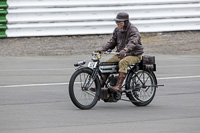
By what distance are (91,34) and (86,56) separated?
6.93 ft

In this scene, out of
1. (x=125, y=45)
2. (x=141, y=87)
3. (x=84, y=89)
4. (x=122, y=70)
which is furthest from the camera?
Result: (x=141, y=87)

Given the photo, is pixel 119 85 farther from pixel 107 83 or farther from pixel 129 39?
pixel 129 39

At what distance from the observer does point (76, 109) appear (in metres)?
9.89

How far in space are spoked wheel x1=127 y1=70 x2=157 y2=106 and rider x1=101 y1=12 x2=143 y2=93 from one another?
0.94 feet

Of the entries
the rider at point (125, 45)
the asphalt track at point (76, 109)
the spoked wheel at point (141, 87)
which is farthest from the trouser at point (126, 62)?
the asphalt track at point (76, 109)

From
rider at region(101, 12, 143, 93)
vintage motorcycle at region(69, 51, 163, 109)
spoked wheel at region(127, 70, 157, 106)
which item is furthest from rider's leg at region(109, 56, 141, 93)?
spoked wheel at region(127, 70, 157, 106)

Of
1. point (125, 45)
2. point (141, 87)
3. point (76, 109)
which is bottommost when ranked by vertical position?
point (76, 109)

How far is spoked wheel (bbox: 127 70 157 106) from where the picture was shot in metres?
10.3

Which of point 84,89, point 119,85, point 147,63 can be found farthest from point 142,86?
point 84,89

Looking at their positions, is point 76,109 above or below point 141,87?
below

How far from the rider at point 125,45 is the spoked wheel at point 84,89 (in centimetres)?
28

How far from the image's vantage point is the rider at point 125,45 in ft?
32.9

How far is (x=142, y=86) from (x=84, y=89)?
1.09 m

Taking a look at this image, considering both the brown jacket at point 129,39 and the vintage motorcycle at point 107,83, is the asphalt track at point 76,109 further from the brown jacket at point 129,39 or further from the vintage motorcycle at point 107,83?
the brown jacket at point 129,39
